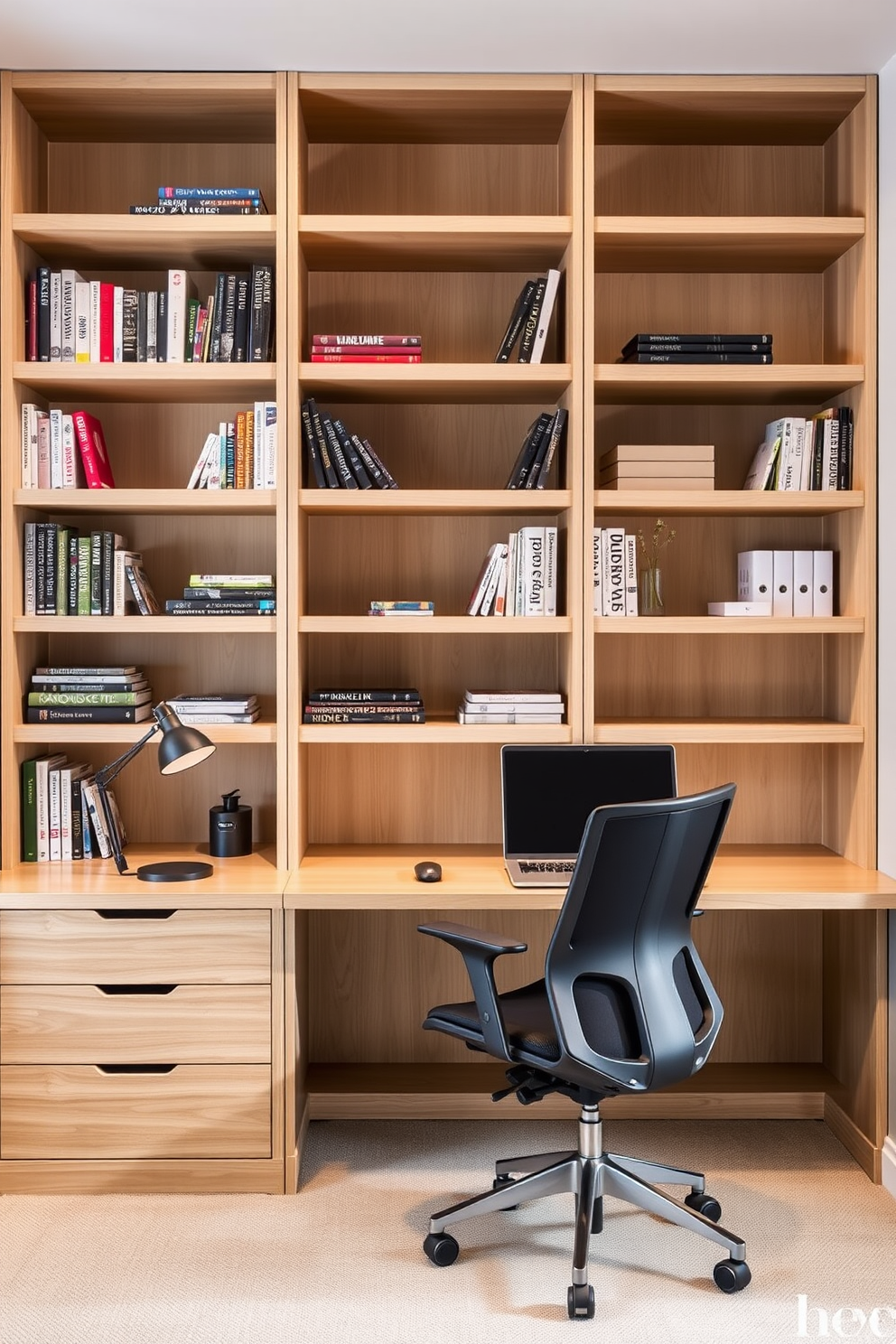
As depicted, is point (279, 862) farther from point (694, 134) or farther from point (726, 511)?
point (694, 134)

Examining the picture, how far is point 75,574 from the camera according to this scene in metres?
2.86

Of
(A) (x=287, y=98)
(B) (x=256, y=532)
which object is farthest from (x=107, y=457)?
(A) (x=287, y=98)

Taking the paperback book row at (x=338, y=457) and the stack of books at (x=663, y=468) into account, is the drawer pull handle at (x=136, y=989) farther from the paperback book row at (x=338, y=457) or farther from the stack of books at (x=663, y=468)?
the stack of books at (x=663, y=468)

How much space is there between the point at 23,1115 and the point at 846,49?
3186 mm

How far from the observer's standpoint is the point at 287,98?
2.76 m

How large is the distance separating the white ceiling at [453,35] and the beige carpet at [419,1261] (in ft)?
8.83

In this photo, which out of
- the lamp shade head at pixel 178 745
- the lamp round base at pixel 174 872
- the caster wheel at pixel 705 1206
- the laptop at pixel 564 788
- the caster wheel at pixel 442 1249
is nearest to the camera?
the caster wheel at pixel 442 1249

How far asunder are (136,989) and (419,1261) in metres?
0.89

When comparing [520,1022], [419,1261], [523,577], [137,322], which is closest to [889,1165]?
[520,1022]

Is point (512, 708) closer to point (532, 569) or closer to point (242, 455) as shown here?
point (532, 569)

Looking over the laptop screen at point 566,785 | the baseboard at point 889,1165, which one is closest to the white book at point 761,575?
the laptop screen at point 566,785

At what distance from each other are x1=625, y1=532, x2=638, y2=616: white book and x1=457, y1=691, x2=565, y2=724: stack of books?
0.30m

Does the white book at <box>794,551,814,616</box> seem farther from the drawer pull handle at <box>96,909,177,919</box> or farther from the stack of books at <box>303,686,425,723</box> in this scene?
the drawer pull handle at <box>96,909,177,919</box>

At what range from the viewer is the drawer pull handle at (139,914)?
2.62 metres
